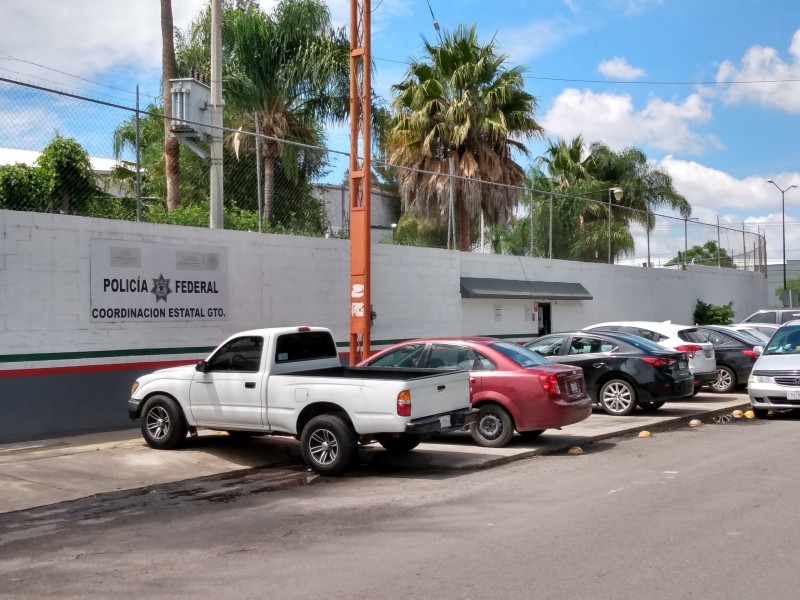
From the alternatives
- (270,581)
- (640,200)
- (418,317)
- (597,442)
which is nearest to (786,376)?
(597,442)

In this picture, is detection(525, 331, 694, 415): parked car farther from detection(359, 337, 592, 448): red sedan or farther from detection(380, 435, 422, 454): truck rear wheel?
detection(380, 435, 422, 454): truck rear wheel

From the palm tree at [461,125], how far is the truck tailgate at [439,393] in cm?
1372

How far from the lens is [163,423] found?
39.0 ft

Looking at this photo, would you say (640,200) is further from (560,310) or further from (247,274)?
(247,274)

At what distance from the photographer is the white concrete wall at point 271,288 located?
12711 mm

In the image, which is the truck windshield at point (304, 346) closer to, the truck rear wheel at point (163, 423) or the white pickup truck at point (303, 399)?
the white pickup truck at point (303, 399)

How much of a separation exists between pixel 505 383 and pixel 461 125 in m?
14.3

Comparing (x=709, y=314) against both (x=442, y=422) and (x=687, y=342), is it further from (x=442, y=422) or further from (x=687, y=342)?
(x=442, y=422)

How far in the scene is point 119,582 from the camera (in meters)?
6.16

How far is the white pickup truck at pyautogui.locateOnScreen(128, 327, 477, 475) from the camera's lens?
390 inches

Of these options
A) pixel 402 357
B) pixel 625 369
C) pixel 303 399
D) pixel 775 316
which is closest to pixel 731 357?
pixel 625 369

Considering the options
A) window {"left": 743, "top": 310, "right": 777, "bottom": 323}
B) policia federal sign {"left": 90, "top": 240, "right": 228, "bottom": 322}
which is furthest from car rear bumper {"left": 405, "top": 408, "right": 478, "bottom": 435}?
window {"left": 743, "top": 310, "right": 777, "bottom": 323}

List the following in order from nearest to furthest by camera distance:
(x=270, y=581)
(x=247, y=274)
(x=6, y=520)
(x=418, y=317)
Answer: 1. (x=270, y=581)
2. (x=6, y=520)
3. (x=247, y=274)
4. (x=418, y=317)

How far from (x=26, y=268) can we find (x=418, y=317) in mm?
9232
